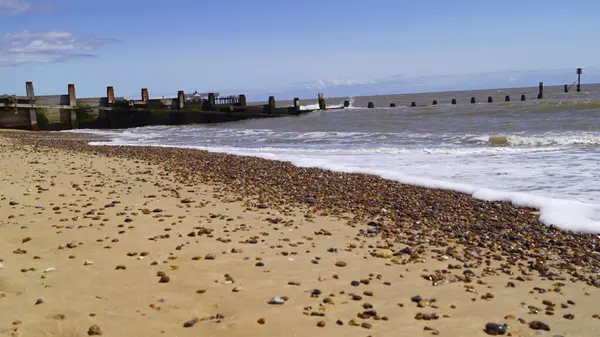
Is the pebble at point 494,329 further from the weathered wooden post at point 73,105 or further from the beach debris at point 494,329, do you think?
the weathered wooden post at point 73,105

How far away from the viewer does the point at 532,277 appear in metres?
4.38

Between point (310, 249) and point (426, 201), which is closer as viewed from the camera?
point (310, 249)

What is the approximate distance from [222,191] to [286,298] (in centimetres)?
427

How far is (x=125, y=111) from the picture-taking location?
34.9 meters

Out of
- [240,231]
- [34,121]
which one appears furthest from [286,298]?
[34,121]

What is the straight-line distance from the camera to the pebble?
3.26 meters

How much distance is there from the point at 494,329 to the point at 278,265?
1.78 meters

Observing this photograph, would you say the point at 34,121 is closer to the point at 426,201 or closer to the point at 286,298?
the point at 426,201

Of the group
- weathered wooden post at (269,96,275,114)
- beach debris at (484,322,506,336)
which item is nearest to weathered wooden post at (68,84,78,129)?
weathered wooden post at (269,96,275,114)

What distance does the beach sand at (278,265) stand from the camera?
3.31 metres

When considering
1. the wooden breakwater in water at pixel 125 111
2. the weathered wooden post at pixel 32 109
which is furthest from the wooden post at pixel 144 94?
the weathered wooden post at pixel 32 109

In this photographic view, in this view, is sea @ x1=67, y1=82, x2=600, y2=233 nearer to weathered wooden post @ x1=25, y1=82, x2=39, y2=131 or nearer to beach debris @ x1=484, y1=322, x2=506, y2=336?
beach debris @ x1=484, y1=322, x2=506, y2=336

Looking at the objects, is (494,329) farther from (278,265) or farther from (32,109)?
(32,109)

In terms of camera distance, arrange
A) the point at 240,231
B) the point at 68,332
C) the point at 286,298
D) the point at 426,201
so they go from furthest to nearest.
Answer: the point at 426,201 → the point at 240,231 → the point at 286,298 → the point at 68,332
